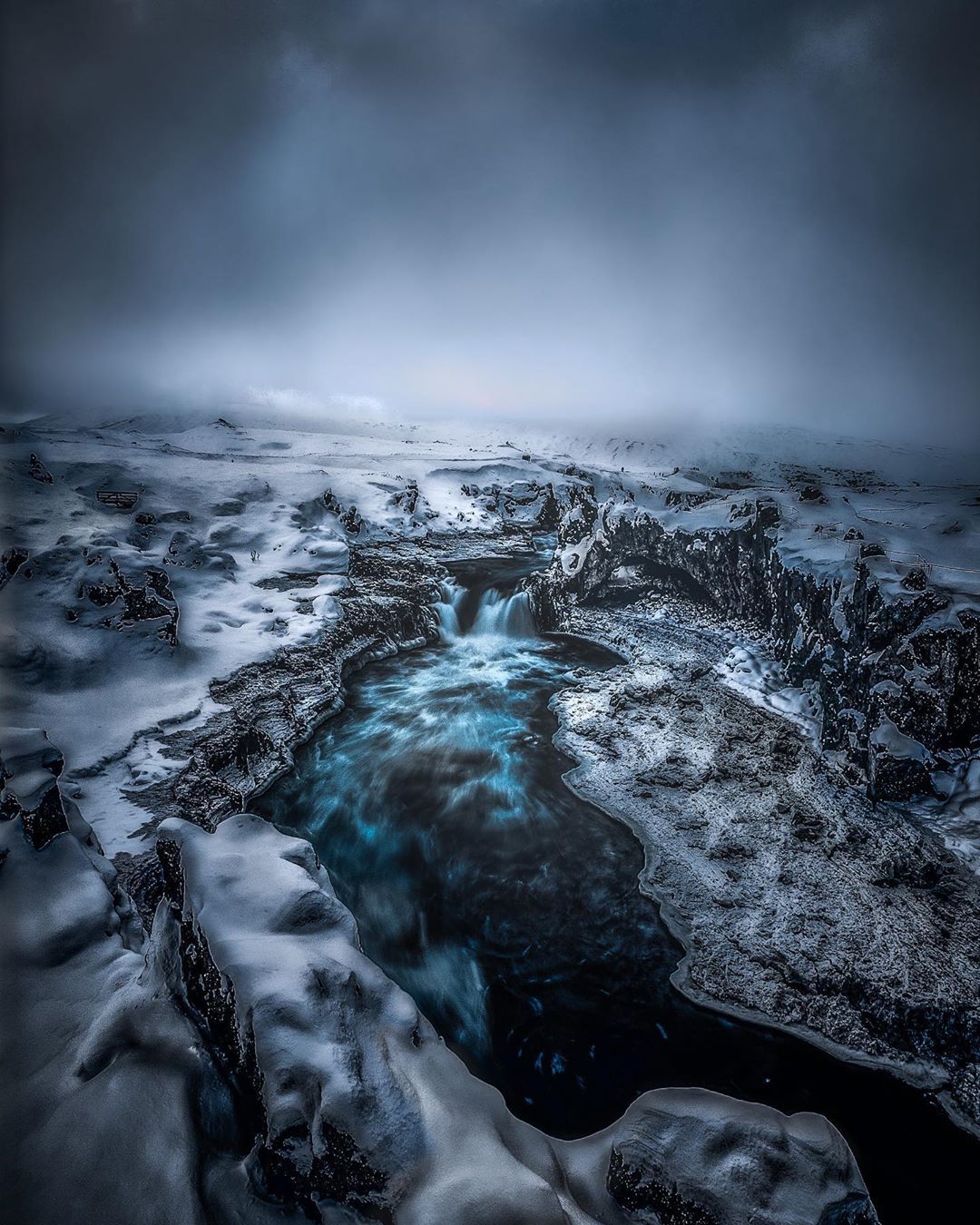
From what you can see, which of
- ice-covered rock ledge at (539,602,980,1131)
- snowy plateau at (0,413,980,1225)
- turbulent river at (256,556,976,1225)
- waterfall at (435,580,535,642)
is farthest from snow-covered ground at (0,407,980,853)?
waterfall at (435,580,535,642)

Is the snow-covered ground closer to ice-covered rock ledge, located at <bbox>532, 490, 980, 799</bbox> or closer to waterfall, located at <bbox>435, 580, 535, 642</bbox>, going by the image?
ice-covered rock ledge, located at <bbox>532, 490, 980, 799</bbox>

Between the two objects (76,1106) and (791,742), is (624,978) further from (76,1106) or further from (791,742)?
(791,742)

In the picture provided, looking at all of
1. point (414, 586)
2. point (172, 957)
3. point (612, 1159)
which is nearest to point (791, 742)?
point (612, 1159)

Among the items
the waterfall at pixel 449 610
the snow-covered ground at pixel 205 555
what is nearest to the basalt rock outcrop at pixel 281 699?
the waterfall at pixel 449 610

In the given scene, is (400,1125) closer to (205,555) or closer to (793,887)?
(793,887)

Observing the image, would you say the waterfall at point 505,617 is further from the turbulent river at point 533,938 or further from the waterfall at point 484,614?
Answer: the turbulent river at point 533,938

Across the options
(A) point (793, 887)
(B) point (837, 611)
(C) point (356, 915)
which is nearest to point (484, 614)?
(B) point (837, 611)

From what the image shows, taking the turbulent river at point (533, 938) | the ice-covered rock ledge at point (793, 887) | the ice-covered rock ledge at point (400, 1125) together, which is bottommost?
the turbulent river at point (533, 938)
